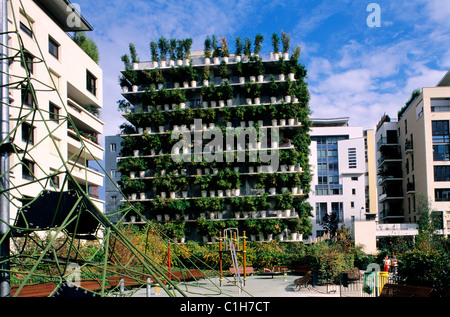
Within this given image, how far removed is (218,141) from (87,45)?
12.7 m

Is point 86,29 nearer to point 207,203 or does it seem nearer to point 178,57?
point 178,57

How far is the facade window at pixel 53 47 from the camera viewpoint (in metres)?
24.0

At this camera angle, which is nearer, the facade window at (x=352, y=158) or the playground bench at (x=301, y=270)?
the playground bench at (x=301, y=270)

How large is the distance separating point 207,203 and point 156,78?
37.3 feet

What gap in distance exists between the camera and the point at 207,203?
3072 centimetres

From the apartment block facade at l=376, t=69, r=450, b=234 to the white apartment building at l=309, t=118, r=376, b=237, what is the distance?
311 centimetres

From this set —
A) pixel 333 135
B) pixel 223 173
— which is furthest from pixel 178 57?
pixel 333 135

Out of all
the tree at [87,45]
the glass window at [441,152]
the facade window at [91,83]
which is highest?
the tree at [87,45]

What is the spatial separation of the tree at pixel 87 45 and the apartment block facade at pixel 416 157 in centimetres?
3507

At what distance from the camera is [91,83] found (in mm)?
30188

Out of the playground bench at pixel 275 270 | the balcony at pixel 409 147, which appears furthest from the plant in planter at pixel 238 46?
the balcony at pixel 409 147

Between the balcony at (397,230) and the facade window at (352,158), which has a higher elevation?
the facade window at (352,158)

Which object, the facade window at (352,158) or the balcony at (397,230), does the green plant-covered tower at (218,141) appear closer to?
the balcony at (397,230)

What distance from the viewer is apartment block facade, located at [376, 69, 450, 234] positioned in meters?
43.8
